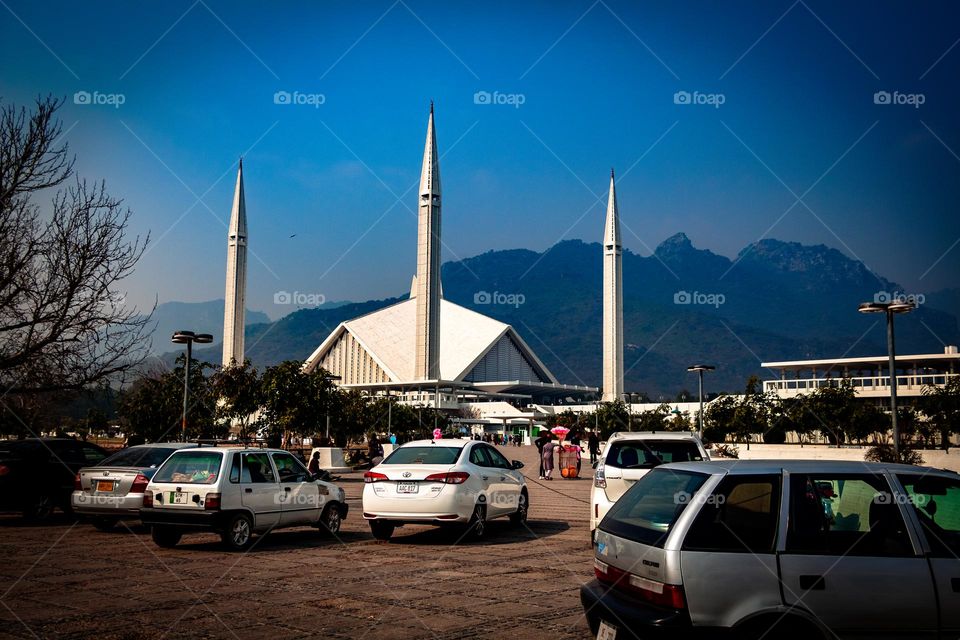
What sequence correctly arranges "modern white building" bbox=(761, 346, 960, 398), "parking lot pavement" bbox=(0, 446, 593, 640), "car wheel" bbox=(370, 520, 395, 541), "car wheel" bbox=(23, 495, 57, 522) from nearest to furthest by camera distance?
"parking lot pavement" bbox=(0, 446, 593, 640), "car wheel" bbox=(370, 520, 395, 541), "car wheel" bbox=(23, 495, 57, 522), "modern white building" bbox=(761, 346, 960, 398)

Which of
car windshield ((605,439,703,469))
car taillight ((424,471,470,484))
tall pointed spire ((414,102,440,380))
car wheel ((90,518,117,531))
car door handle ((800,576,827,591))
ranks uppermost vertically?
tall pointed spire ((414,102,440,380))

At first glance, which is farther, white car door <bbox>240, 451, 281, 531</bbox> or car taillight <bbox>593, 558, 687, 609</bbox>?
white car door <bbox>240, 451, 281, 531</bbox>

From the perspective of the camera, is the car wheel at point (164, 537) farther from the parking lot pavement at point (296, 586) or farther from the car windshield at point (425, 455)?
the car windshield at point (425, 455)

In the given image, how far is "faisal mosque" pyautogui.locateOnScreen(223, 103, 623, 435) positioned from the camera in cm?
10131

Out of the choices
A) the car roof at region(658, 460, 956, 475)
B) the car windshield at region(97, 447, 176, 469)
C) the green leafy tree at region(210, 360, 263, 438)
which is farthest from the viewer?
the green leafy tree at region(210, 360, 263, 438)

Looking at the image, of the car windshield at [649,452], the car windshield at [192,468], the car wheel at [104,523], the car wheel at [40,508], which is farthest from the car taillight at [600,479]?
the car wheel at [40,508]

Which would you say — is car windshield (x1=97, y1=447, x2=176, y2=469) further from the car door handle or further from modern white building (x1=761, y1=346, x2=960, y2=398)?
modern white building (x1=761, y1=346, x2=960, y2=398)

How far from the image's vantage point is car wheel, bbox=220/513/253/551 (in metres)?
11.5

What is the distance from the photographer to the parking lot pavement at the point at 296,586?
23.4 feet

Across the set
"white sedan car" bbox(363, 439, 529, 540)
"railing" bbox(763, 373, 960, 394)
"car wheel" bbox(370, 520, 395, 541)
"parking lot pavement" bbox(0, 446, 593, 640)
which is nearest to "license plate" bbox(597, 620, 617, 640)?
"parking lot pavement" bbox(0, 446, 593, 640)

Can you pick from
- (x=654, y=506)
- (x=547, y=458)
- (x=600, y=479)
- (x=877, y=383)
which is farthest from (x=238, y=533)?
(x=877, y=383)

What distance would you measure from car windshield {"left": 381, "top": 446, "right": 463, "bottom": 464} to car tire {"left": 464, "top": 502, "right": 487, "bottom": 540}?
83 cm

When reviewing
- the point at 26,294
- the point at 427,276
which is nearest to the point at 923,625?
the point at 26,294

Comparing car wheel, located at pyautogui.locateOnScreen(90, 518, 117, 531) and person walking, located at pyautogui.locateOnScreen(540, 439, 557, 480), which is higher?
person walking, located at pyautogui.locateOnScreen(540, 439, 557, 480)
